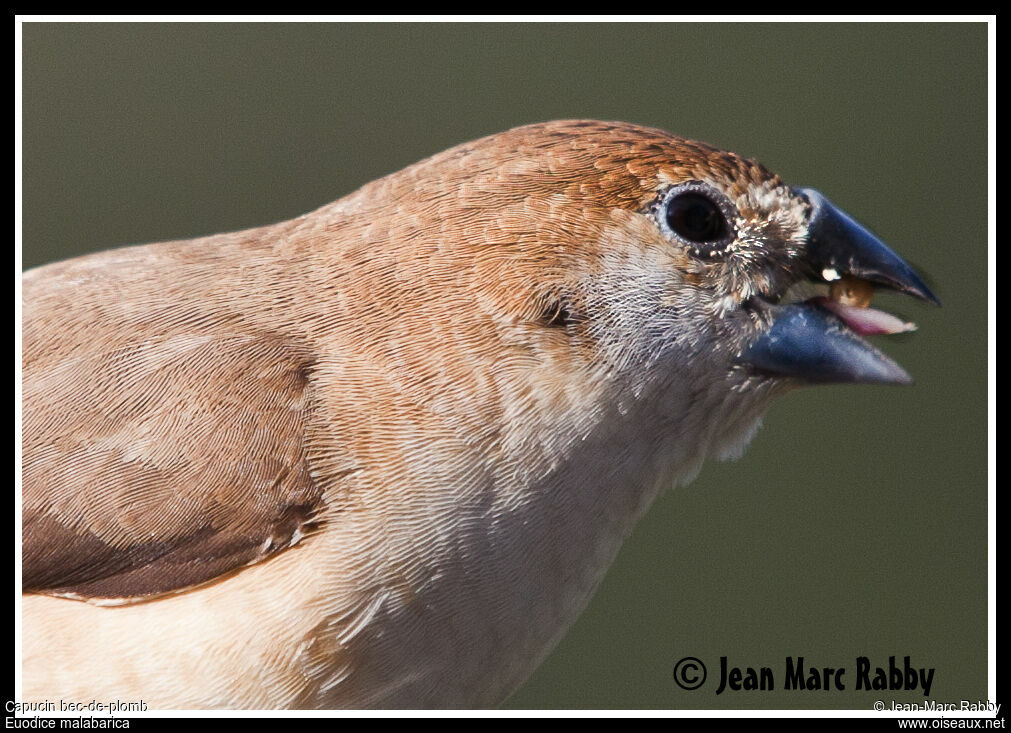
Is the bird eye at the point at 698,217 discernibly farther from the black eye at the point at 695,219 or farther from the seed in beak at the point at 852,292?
the seed in beak at the point at 852,292

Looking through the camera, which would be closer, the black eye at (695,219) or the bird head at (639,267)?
the bird head at (639,267)

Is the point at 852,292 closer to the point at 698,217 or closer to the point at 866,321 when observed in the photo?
the point at 866,321

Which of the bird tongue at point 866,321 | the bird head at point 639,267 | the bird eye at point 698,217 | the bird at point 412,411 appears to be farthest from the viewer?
the bird tongue at point 866,321

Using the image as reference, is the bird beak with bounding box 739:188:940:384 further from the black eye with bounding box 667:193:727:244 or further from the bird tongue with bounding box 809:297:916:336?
the black eye with bounding box 667:193:727:244

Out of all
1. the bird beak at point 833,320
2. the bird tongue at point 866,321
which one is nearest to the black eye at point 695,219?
the bird beak at point 833,320

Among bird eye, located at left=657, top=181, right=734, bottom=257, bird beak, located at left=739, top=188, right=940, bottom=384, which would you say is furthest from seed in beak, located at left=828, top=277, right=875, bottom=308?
bird eye, located at left=657, top=181, right=734, bottom=257

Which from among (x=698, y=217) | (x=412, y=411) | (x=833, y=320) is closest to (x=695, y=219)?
(x=698, y=217)

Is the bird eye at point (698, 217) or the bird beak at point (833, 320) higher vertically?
the bird eye at point (698, 217)
